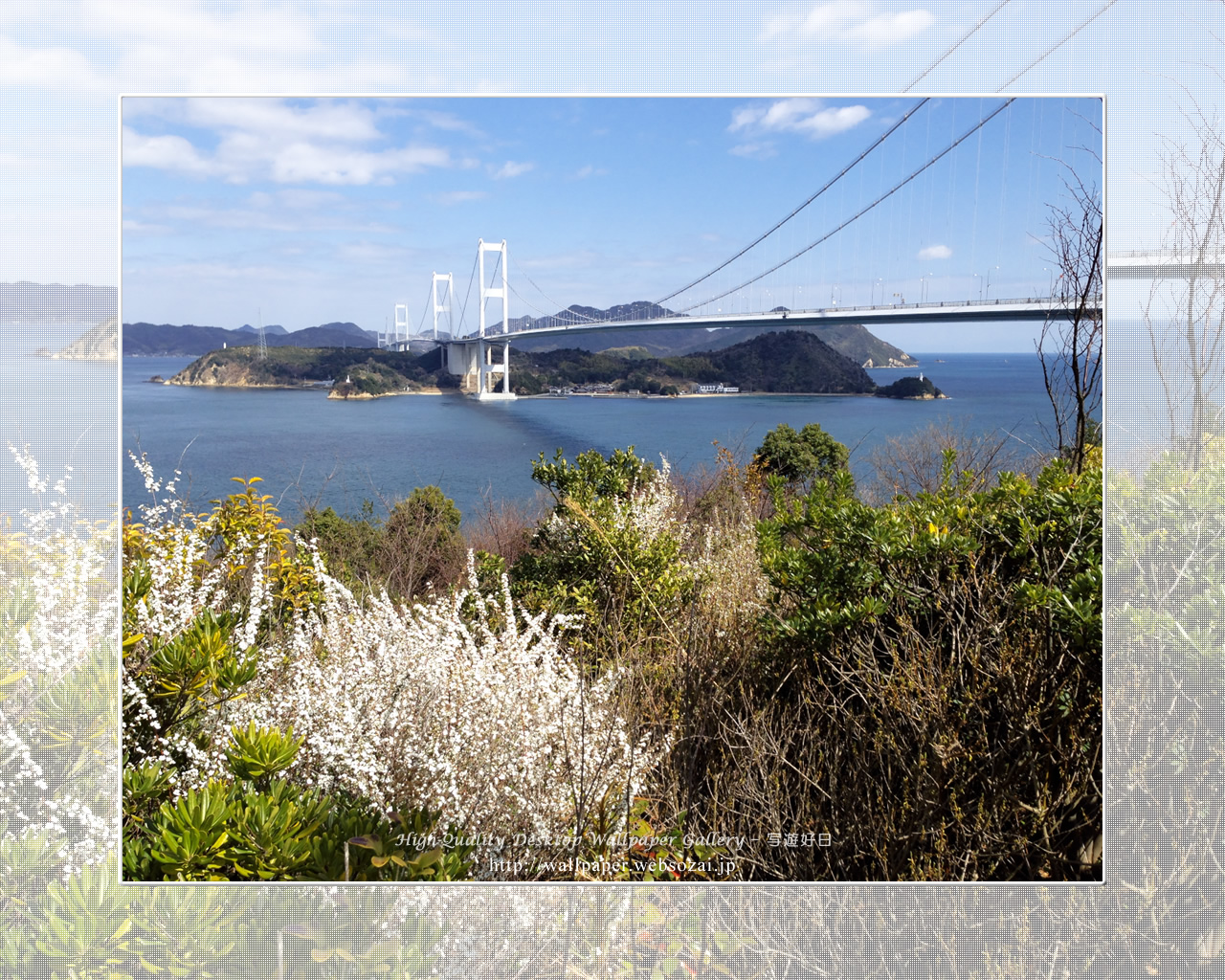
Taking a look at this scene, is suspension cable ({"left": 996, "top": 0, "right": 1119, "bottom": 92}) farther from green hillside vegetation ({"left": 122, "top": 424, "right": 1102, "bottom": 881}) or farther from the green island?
the green island

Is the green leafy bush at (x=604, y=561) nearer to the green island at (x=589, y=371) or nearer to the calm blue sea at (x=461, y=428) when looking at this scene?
the calm blue sea at (x=461, y=428)

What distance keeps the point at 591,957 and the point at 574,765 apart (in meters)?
Answer: 0.39

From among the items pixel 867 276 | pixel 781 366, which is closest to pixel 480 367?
pixel 781 366

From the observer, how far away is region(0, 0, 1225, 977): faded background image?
5.62 feet

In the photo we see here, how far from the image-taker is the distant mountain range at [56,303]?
191 cm

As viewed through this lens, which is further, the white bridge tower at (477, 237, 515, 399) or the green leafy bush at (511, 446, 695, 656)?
the white bridge tower at (477, 237, 515, 399)

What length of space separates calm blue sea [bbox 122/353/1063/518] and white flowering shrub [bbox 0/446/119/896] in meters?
1.69

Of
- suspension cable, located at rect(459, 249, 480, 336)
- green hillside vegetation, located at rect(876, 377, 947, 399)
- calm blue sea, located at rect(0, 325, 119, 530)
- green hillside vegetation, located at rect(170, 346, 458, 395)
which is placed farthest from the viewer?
green hillside vegetation, located at rect(170, 346, 458, 395)

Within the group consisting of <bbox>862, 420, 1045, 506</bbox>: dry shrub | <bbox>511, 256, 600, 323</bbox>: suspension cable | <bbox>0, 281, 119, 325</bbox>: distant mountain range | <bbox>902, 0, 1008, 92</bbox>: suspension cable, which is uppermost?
<bbox>902, 0, 1008, 92</bbox>: suspension cable

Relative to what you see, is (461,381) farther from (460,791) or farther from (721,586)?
(460,791)

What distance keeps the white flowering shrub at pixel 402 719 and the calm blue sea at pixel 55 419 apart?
0.25 m

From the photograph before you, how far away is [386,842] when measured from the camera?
1579mm

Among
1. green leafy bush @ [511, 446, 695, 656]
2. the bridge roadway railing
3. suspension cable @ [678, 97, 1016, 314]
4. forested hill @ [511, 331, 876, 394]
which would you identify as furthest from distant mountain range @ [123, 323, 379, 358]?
suspension cable @ [678, 97, 1016, 314]

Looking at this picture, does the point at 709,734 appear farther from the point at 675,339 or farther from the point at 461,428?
→ the point at 461,428
